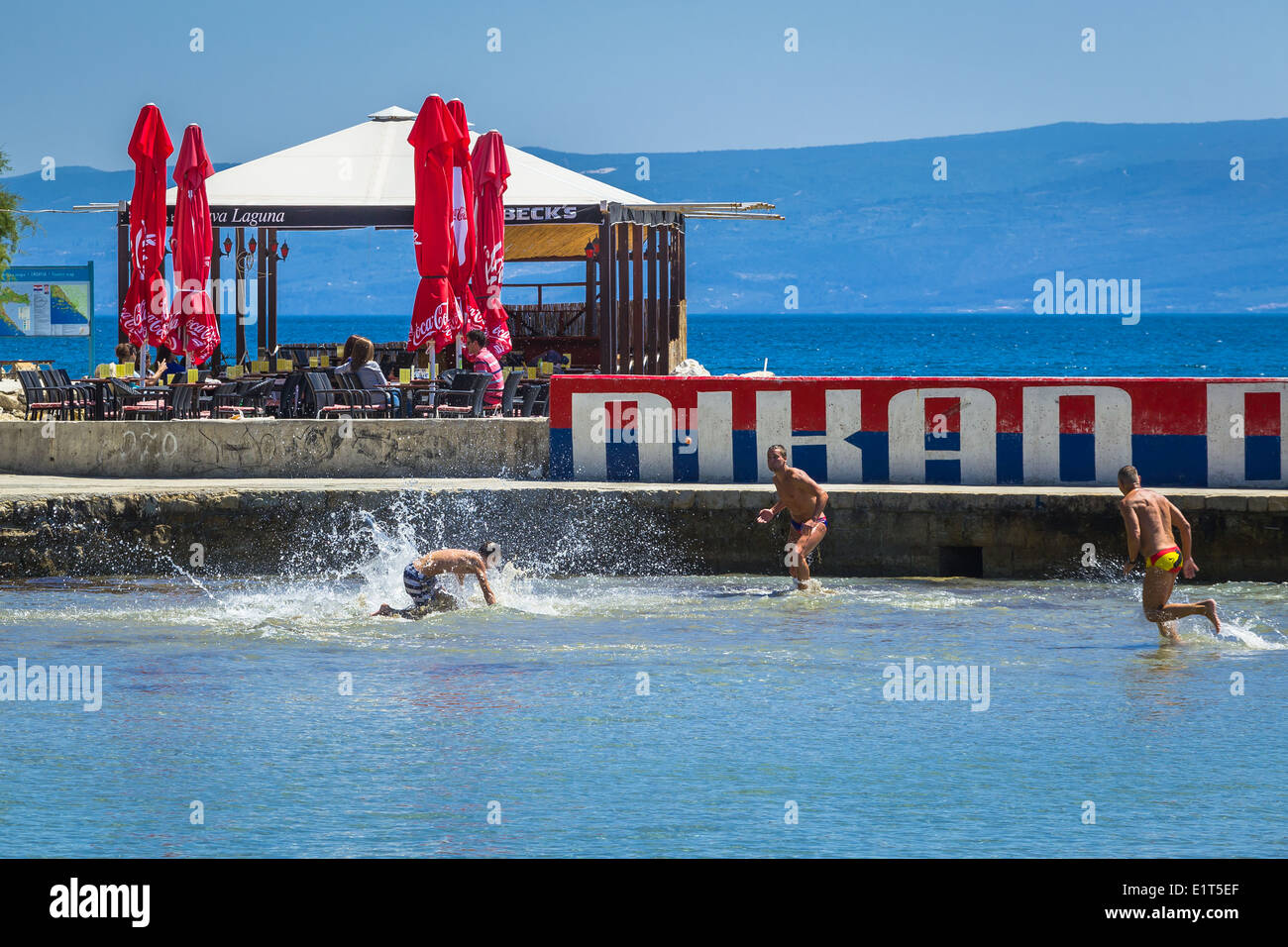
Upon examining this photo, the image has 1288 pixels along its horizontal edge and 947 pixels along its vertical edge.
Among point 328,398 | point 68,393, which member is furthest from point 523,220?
point 68,393

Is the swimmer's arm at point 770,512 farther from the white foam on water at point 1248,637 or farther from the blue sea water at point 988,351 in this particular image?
the blue sea water at point 988,351

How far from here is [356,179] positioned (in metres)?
24.4

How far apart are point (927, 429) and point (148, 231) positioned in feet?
33.4

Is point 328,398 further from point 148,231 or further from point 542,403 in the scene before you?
point 148,231

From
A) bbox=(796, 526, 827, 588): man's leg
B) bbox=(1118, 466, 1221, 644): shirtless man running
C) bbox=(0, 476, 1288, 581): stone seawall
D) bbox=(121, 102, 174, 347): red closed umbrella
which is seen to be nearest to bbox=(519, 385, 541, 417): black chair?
bbox=(0, 476, 1288, 581): stone seawall

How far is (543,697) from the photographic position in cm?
1092

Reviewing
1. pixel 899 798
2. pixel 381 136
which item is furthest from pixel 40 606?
pixel 381 136

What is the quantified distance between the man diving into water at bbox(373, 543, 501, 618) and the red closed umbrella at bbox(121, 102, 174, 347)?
811 cm

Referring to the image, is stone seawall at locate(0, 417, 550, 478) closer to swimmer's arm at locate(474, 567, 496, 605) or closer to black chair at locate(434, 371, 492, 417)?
black chair at locate(434, 371, 492, 417)

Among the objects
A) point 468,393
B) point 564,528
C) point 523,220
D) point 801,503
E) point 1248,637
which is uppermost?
point 523,220

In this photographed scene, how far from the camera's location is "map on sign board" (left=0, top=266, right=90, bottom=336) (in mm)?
27109
